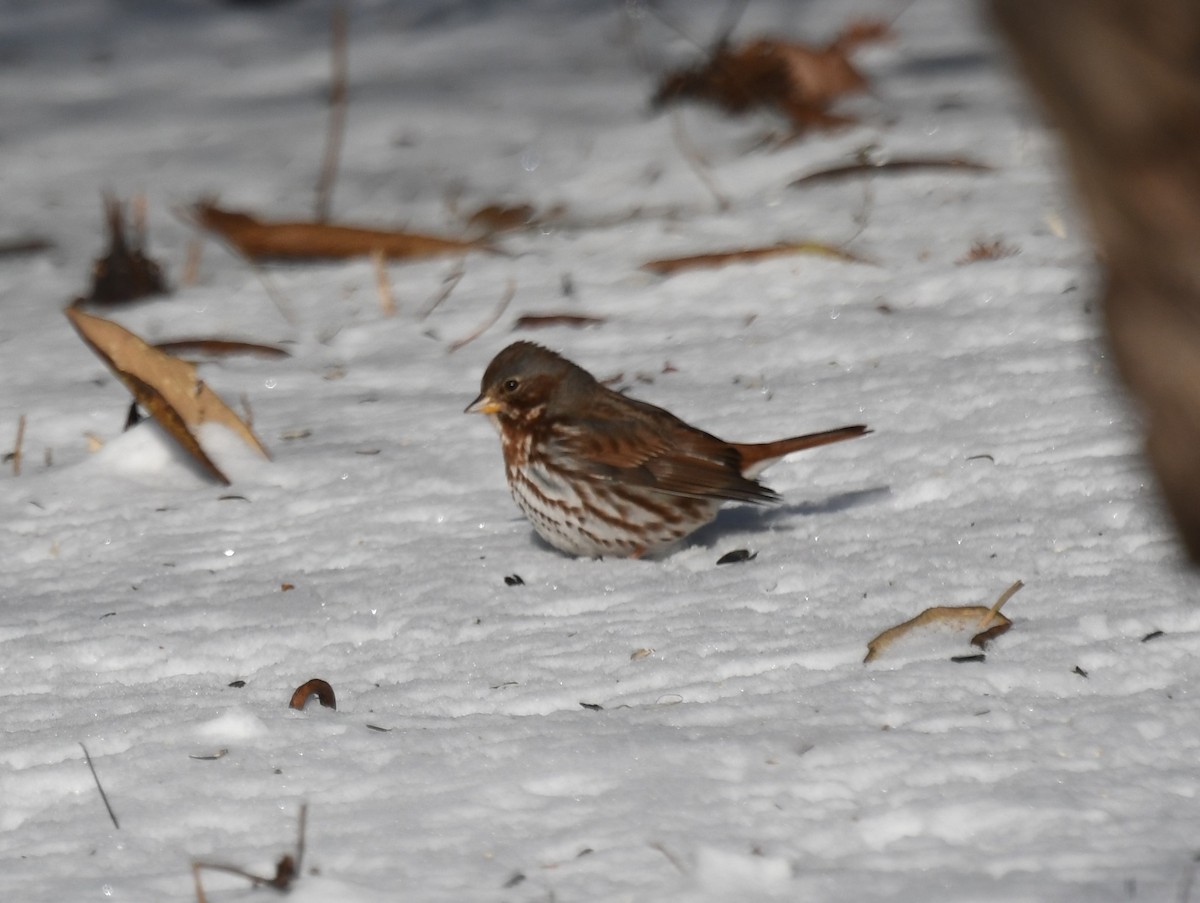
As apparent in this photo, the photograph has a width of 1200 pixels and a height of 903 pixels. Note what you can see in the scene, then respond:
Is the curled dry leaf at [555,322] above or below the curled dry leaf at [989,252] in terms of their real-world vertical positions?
below

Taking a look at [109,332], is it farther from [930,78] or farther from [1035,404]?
[930,78]

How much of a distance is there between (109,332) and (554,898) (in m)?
2.74

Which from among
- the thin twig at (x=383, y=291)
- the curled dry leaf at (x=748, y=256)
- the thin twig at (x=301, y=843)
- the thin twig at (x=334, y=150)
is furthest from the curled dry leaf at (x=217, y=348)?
the thin twig at (x=301, y=843)

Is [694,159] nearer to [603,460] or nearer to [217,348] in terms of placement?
[217,348]

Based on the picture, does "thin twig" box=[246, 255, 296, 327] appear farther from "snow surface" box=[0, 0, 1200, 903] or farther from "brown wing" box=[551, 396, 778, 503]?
"brown wing" box=[551, 396, 778, 503]

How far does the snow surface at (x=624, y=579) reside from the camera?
7.91ft

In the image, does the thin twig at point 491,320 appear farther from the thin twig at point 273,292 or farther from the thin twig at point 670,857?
the thin twig at point 670,857

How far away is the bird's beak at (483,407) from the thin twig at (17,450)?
1300 mm

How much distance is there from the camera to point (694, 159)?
24.3 ft

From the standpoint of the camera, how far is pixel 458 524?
4180mm

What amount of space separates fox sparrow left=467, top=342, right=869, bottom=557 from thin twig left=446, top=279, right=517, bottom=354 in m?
1.24

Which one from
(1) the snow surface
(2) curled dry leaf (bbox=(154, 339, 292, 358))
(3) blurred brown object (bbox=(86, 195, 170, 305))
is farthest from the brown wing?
(3) blurred brown object (bbox=(86, 195, 170, 305))

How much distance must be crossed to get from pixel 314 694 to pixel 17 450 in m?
1.91

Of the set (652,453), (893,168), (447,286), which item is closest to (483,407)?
(652,453)
